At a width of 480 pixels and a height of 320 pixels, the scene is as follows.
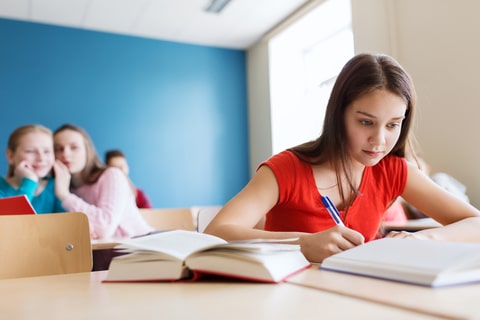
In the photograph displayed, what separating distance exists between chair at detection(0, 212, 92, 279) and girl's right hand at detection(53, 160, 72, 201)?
1.08 meters

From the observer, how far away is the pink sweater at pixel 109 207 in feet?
7.59

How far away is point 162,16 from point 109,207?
9.39 feet

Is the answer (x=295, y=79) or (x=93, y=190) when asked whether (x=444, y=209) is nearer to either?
(x=93, y=190)

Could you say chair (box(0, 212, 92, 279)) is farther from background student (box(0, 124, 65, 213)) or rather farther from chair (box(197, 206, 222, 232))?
background student (box(0, 124, 65, 213))

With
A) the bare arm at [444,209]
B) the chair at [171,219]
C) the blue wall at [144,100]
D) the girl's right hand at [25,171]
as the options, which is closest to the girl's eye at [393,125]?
the bare arm at [444,209]

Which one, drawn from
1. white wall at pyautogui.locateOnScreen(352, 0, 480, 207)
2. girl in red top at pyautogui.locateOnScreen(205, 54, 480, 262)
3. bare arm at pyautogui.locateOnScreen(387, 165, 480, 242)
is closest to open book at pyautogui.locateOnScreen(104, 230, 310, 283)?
girl in red top at pyautogui.locateOnScreen(205, 54, 480, 262)

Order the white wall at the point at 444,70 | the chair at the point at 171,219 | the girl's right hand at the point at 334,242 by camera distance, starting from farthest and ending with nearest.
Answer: the white wall at the point at 444,70
the chair at the point at 171,219
the girl's right hand at the point at 334,242

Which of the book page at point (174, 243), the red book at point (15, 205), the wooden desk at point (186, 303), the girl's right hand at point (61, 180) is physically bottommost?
the wooden desk at point (186, 303)

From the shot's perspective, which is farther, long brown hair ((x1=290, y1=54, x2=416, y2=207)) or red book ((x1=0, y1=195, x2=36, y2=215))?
red book ((x1=0, y1=195, x2=36, y2=215))

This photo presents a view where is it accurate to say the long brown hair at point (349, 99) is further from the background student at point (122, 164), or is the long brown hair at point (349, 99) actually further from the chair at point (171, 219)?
the background student at point (122, 164)

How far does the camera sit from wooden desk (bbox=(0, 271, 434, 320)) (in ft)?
1.74

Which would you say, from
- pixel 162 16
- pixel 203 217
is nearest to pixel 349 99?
pixel 203 217

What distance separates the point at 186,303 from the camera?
0.61 metres

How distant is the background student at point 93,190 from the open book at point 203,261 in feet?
5.07
